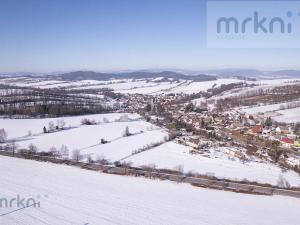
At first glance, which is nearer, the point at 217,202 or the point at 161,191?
the point at 217,202

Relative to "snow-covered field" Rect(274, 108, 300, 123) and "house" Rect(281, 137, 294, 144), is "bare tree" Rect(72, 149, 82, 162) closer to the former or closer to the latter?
"house" Rect(281, 137, 294, 144)

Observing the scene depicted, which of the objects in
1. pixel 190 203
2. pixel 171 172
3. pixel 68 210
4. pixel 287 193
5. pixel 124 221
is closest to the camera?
pixel 124 221

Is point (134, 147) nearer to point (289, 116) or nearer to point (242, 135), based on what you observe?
point (242, 135)

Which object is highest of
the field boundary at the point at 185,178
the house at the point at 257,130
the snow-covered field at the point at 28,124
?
the snow-covered field at the point at 28,124

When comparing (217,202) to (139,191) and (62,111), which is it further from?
(62,111)

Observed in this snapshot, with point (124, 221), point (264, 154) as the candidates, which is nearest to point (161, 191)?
point (124, 221)

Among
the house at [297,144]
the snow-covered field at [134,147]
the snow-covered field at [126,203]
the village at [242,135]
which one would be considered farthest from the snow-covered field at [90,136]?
the house at [297,144]

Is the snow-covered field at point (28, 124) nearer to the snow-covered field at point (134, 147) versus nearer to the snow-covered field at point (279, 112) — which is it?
the snow-covered field at point (134, 147)

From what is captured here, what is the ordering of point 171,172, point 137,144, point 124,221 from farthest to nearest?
1. point 137,144
2. point 171,172
3. point 124,221
